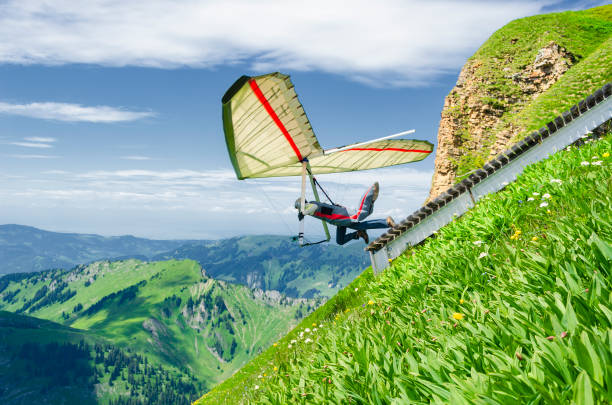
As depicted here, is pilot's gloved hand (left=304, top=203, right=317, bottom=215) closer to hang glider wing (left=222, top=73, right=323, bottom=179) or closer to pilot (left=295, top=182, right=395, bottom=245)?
pilot (left=295, top=182, right=395, bottom=245)

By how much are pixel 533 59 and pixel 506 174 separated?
102ft

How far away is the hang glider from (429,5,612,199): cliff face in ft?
75.5

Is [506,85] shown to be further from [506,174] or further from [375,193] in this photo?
[375,193]

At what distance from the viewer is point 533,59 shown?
129ft

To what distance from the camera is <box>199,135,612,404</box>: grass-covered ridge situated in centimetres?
231

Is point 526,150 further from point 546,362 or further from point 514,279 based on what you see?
point 546,362

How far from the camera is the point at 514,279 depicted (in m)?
4.32

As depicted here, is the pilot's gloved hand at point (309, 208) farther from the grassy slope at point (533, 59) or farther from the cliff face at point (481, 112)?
the cliff face at point (481, 112)

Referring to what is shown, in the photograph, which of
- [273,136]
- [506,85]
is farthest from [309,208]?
[506,85]

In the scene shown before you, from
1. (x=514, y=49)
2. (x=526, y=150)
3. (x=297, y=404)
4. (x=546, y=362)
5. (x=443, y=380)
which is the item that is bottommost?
(x=297, y=404)

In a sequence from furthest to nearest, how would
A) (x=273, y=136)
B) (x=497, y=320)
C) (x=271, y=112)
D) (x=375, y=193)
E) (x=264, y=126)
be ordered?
(x=375, y=193)
(x=273, y=136)
(x=264, y=126)
(x=271, y=112)
(x=497, y=320)

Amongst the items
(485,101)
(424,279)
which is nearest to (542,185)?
(424,279)

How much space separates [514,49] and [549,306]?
4914 cm

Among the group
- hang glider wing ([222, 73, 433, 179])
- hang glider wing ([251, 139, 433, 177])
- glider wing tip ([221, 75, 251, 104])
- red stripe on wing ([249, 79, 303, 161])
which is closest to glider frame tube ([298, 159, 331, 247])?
hang glider wing ([222, 73, 433, 179])
